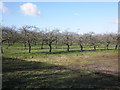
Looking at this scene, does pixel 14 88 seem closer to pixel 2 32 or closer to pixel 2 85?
pixel 2 85

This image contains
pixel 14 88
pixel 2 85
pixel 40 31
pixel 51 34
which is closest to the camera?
pixel 14 88

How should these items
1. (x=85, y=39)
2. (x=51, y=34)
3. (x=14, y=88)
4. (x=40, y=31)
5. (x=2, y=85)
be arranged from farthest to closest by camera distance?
(x=85, y=39) → (x=40, y=31) → (x=51, y=34) → (x=2, y=85) → (x=14, y=88)

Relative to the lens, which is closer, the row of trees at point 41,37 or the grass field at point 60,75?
the grass field at point 60,75

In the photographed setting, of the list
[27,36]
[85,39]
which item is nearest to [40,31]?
[27,36]

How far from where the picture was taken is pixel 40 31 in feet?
193

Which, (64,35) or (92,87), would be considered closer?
(92,87)

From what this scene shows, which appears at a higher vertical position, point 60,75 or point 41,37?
point 41,37

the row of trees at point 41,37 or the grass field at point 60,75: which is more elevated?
the row of trees at point 41,37

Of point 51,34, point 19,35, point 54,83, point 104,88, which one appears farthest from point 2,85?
point 51,34

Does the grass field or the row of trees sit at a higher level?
the row of trees

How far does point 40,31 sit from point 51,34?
28.8ft

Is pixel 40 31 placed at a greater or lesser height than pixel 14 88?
greater

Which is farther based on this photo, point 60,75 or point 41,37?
point 41,37

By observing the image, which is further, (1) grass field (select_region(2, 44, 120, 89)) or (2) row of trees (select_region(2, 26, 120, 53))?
(2) row of trees (select_region(2, 26, 120, 53))
